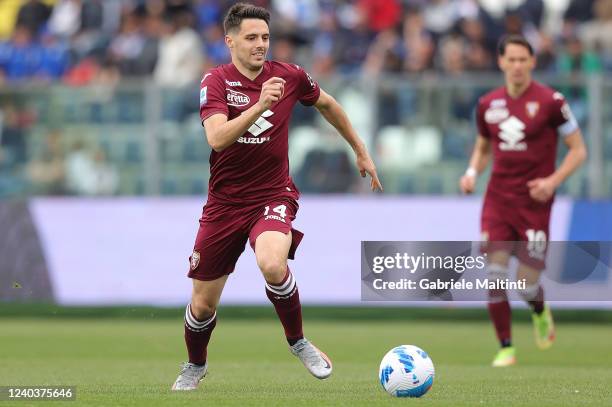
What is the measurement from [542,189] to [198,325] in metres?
4.30

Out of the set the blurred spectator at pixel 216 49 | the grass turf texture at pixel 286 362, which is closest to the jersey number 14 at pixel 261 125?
the grass turf texture at pixel 286 362

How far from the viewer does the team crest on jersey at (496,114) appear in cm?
1299

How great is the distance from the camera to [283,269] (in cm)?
905

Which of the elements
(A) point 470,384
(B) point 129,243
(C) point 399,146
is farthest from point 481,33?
(A) point 470,384

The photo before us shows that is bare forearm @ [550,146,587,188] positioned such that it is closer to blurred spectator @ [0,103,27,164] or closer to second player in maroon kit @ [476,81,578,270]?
second player in maroon kit @ [476,81,578,270]

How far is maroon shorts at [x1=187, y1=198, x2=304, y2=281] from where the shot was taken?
9.30 metres

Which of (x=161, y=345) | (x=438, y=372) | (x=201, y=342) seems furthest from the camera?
(x=161, y=345)

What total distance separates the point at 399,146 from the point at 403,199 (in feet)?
2.38

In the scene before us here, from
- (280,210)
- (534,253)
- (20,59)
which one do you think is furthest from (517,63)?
(20,59)

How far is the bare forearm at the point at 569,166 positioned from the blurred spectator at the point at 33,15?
41.9 feet

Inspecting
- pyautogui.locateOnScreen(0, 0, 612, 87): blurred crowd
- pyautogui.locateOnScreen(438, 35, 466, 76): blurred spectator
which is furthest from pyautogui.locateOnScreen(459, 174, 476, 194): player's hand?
pyautogui.locateOnScreen(0, 0, 612, 87): blurred crowd

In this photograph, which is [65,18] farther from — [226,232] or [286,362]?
[226,232]

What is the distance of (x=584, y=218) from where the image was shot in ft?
57.2

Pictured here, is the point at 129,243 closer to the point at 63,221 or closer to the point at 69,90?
the point at 63,221
